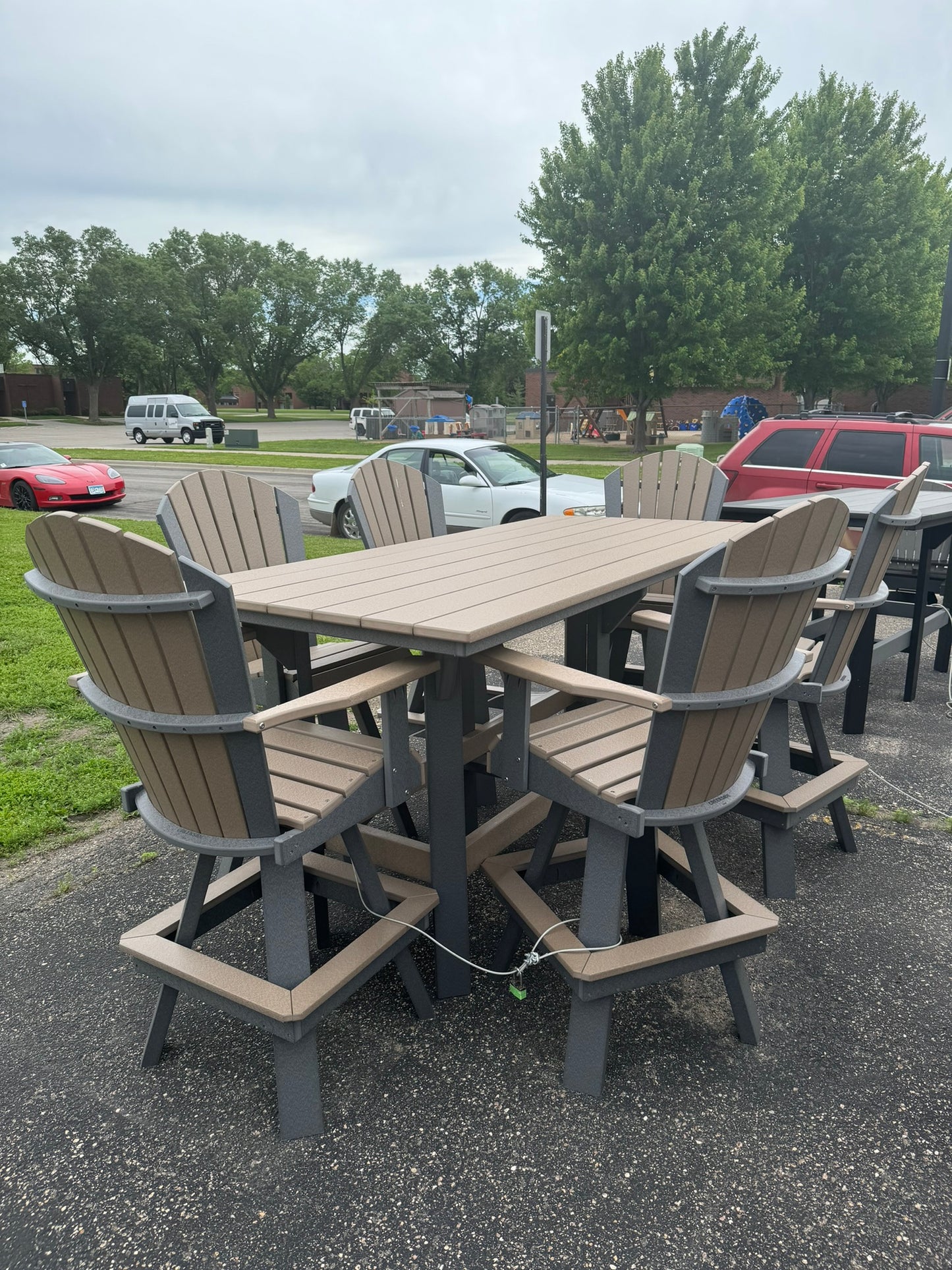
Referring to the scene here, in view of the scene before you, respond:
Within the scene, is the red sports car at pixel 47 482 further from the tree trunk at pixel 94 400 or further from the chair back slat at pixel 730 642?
the tree trunk at pixel 94 400

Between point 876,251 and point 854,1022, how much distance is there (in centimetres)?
2978

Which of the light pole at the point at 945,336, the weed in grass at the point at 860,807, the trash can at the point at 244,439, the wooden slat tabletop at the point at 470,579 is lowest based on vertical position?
the trash can at the point at 244,439

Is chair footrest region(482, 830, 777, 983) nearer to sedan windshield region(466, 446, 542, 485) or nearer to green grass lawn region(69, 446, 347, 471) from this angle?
sedan windshield region(466, 446, 542, 485)

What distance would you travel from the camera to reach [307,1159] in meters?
2.10

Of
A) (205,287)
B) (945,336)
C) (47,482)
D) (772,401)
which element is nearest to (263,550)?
(47,482)

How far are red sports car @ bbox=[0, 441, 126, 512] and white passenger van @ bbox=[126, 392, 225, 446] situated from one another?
2565cm

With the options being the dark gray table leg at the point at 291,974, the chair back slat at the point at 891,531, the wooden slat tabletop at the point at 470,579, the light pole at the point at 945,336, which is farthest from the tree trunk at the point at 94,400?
the dark gray table leg at the point at 291,974

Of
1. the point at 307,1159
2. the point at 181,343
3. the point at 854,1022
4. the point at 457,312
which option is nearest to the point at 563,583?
the point at 854,1022

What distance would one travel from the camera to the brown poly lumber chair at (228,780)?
1873mm

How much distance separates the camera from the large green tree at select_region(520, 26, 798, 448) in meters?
25.0

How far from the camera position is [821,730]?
356cm

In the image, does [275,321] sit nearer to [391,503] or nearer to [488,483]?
[488,483]

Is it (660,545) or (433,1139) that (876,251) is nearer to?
(660,545)

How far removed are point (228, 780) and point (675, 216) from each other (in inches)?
1041
